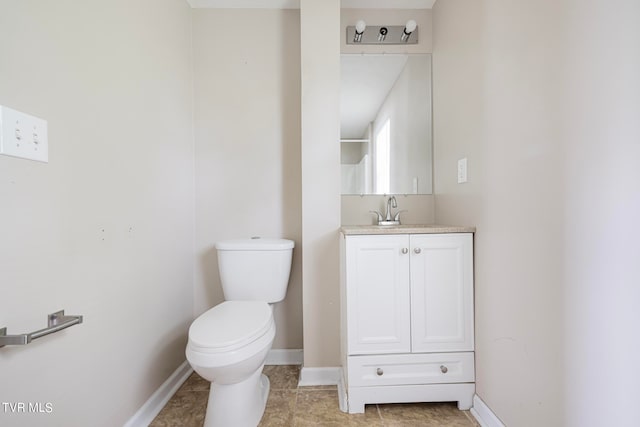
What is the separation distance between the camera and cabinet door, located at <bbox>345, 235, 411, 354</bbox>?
130 cm

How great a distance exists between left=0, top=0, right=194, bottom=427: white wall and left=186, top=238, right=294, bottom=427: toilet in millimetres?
311

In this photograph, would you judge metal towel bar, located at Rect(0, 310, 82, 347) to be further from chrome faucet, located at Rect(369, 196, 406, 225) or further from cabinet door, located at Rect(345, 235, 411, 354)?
chrome faucet, located at Rect(369, 196, 406, 225)

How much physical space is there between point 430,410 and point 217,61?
7.59 ft

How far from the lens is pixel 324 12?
1576 millimetres

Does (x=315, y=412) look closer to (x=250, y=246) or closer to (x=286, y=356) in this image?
(x=286, y=356)

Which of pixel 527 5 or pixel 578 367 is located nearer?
pixel 578 367

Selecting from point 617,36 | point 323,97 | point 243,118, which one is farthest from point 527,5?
point 243,118

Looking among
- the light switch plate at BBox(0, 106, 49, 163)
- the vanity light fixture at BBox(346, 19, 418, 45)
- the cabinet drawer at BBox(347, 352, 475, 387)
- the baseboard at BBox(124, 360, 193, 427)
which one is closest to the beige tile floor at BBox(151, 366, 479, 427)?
the baseboard at BBox(124, 360, 193, 427)

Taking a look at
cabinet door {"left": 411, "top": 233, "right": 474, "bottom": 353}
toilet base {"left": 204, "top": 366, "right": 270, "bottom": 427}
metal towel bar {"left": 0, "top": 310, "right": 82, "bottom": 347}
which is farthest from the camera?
cabinet door {"left": 411, "top": 233, "right": 474, "bottom": 353}

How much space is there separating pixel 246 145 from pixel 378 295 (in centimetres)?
124

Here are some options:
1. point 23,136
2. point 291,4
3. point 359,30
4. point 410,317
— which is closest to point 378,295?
point 410,317

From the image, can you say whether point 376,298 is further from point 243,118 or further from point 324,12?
point 324,12

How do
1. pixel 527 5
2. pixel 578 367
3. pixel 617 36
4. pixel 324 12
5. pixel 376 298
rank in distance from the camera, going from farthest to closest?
1. pixel 324 12
2. pixel 376 298
3. pixel 527 5
4. pixel 578 367
5. pixel 617 36

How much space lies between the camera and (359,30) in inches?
68.6
